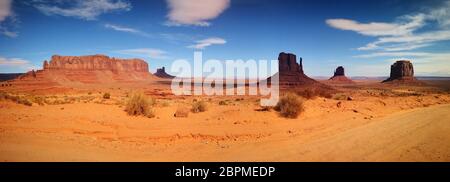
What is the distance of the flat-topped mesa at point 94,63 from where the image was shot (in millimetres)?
111981

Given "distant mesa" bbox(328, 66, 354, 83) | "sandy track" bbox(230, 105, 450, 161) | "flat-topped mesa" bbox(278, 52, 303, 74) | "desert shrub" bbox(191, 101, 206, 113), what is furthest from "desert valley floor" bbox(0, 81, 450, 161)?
"distant mesa" bbox(328, 66, 354, 83)

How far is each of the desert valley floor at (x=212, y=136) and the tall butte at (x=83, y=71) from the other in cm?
7695

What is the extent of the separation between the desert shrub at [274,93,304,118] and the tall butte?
79061 millimetres

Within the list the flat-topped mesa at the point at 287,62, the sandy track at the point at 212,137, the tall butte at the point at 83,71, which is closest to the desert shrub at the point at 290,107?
the sandy track at the point at 212,137

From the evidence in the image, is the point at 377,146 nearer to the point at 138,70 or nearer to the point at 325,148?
the point at 325,148

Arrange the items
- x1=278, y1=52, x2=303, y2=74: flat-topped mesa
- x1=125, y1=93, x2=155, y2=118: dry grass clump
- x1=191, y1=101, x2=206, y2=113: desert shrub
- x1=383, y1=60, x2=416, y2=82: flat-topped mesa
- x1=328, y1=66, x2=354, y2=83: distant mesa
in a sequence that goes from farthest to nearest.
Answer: x1=328, y1=66, x2=354, y2=83: distant mesa → x1=383, y1=60, x2=416, y2=82: flat-topped mesa → x1=278, y1=52, x2=303, y2=74: flat-topped mesa → x1=191, y1=101, x2=206, y2=113: desert shrub → x1=125, y1=93, x2=155, y2=118: dry grass clump

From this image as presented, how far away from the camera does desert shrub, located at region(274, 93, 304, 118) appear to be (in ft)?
56.4

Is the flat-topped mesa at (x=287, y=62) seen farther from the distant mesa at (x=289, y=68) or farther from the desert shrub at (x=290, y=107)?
the desert shrub at (x=290, y=107)

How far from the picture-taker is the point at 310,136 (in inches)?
458

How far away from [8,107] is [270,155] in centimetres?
1640

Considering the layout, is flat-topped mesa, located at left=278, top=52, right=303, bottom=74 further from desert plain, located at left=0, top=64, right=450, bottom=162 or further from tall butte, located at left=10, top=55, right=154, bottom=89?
desert plain, located at left=0, top=64, right=450, bottom=162

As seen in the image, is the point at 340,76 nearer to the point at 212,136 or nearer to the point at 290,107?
the point at 290,107

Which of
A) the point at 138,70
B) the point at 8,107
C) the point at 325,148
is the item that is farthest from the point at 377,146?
the point at 138,70

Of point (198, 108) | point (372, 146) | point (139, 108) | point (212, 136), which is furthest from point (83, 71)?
point (372, 146)
